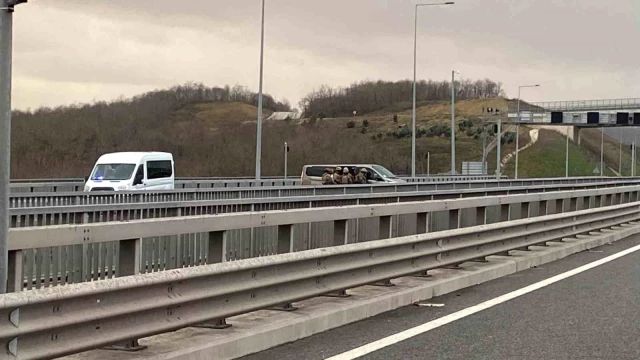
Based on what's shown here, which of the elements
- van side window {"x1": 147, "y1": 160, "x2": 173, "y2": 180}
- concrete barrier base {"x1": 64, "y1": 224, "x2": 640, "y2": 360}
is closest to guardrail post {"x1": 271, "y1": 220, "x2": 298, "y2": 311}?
concrete barrier base {"x1": 64, "y1": 224, "x2": 640, "y2": 360}

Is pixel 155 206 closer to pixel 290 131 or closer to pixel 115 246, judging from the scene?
pixel 115 246

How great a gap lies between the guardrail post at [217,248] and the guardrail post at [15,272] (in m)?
1.98

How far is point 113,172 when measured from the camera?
30.8 metres

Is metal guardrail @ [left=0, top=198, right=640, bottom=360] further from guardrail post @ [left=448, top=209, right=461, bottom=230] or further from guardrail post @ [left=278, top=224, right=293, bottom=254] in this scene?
guardrail post @ [left=448, top=209, right=461, bottom=230]

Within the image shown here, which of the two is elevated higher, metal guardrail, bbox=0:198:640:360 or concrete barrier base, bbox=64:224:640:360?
metal guardrail, bbox=0:198:640:360

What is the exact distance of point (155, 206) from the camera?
16.6 metres

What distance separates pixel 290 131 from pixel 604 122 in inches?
1571

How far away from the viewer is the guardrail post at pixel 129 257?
6512 mm

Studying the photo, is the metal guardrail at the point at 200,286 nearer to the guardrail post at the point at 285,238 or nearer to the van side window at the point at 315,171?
the guardrail post at the point at 285,238

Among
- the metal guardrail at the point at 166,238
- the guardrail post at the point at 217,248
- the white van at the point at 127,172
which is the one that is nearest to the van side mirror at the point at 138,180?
Answer: the white van at the point at 127,172

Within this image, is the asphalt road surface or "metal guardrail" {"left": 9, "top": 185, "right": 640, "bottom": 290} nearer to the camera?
"metal guardrail" {"left": 9, "top": 185, "right": 640, "bottom": 290}

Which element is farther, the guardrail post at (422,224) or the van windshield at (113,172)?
the van windshield at (113,172)

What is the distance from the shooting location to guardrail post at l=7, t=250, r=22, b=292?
5.84 m

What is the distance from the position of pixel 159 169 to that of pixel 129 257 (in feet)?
84.9
